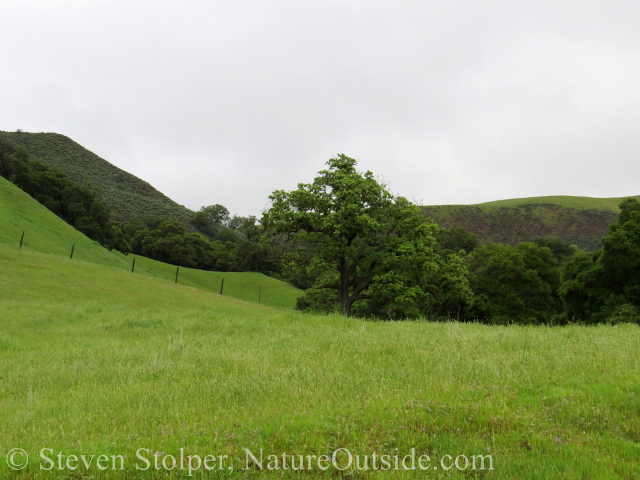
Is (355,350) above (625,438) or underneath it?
underneath

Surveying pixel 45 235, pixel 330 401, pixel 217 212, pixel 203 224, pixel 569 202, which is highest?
pixel 569 202

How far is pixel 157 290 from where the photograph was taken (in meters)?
41.0

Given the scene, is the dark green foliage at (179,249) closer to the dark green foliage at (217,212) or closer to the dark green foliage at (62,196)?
the dark green foliage at (62,196)

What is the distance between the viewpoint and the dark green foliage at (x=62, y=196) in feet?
237

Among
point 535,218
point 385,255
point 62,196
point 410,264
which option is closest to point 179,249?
point 62,196

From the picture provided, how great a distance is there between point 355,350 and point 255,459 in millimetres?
6270

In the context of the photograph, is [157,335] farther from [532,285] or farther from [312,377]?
[532,285]

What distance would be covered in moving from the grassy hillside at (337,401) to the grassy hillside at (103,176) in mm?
123766

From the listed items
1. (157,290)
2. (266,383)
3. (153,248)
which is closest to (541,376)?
(266,383)

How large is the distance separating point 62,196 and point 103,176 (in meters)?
69.6

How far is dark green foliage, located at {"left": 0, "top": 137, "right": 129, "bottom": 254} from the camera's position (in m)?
72.2

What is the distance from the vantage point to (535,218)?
141875mm

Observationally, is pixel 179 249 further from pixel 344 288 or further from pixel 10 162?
pixel 344 288

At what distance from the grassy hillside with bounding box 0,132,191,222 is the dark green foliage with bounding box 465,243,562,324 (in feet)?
359
